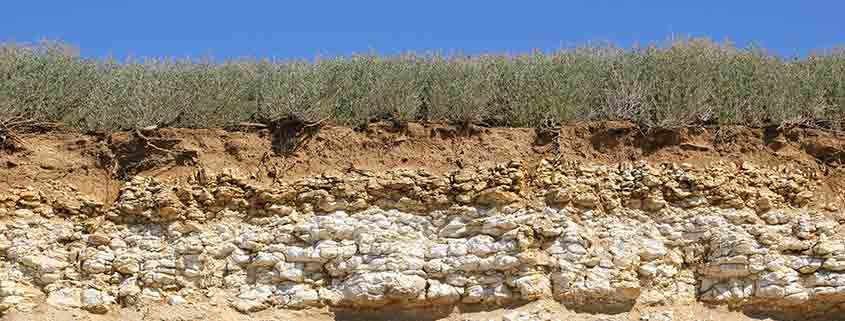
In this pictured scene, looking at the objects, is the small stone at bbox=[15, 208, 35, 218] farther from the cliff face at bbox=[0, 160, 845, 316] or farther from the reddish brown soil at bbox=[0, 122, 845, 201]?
the reddish brown soil at bbox=[0, 122, 845, 201]

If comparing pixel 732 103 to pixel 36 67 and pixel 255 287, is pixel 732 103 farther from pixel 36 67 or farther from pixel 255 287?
pixel 36 67

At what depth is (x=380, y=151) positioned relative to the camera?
9305 millimetres

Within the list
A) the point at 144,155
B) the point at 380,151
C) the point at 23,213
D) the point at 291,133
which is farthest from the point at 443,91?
the point at 23,213

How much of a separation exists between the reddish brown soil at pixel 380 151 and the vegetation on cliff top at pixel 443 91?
160mm

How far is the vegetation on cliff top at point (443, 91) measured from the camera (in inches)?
373

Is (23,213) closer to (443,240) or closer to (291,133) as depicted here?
(291,133)

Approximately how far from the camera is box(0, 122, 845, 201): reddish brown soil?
9.15 meters

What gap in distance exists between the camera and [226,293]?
8.71 metres

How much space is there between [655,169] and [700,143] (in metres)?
0.58

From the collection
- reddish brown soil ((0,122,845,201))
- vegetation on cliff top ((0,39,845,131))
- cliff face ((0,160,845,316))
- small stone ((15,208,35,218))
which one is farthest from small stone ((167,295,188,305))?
vegetation on cliff top ((0,39,845,131))

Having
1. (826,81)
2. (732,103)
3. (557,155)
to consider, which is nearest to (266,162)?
(557,155)

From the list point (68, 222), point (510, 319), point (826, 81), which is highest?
point (826, 81)

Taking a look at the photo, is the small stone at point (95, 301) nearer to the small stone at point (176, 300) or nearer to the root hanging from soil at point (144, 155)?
the small stone at point (176, 300)

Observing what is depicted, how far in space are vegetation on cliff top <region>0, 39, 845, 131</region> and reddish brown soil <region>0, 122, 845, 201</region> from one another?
160 mm
